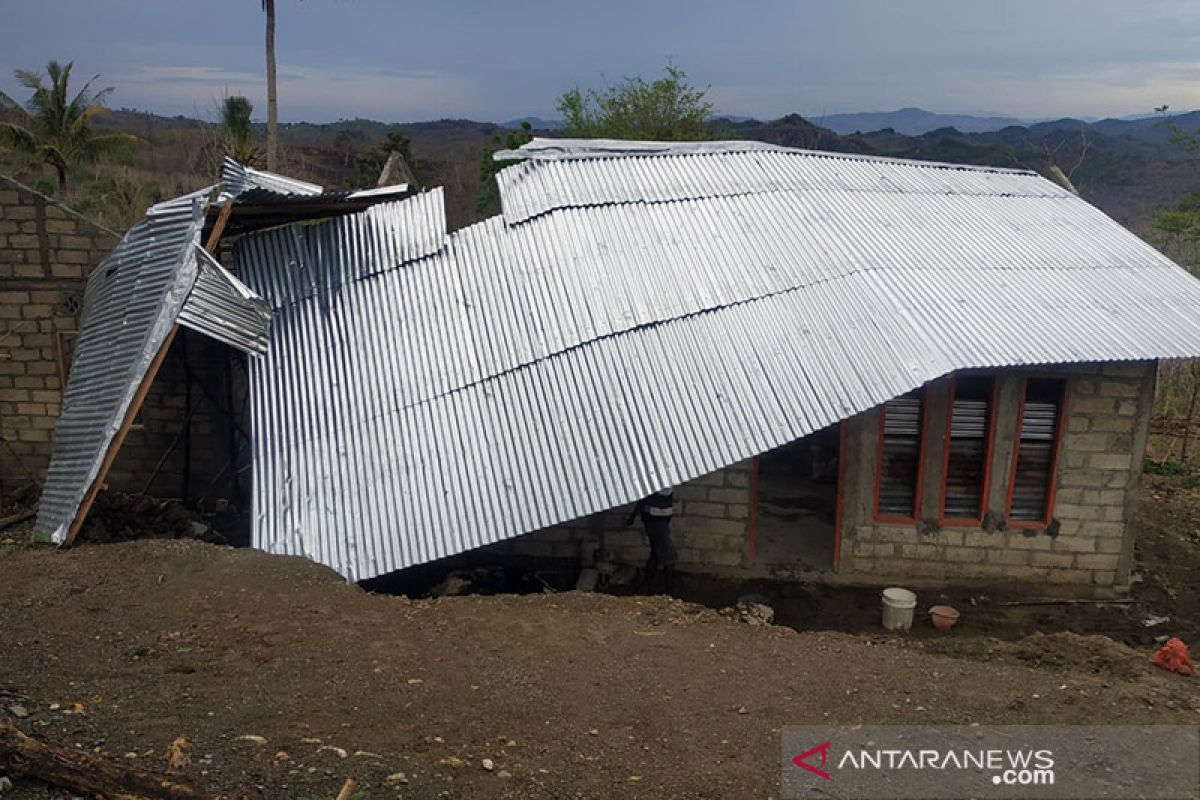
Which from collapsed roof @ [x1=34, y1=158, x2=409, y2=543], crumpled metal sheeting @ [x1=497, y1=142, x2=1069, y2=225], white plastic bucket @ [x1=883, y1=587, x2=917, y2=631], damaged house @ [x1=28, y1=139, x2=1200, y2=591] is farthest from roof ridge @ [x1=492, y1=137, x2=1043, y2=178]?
white plastic bucket @ [x1=883, y1=587, x2=917, y2=631]

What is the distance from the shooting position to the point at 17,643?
670 centimetres

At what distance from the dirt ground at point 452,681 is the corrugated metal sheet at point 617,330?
100 cm

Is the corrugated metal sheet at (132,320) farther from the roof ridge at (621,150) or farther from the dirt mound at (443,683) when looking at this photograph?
the roof ridge at (621,150)

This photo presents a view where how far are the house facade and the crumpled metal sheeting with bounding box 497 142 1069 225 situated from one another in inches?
157

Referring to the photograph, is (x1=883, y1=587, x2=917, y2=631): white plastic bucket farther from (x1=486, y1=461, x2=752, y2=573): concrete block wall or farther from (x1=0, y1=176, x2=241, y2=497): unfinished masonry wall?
(x1=0, y1=176, x2=241, y2=497): unfinished masonry wall

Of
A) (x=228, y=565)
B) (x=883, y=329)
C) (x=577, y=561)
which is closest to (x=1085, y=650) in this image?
(x=883, y=329)

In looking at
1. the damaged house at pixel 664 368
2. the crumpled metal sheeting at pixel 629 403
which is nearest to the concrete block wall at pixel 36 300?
the damaged house at pixel 664 368

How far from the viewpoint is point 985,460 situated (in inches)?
389

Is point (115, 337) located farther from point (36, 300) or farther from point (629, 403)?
point (629, 403)

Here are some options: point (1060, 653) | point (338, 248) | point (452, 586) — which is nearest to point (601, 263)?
point (338, 248)

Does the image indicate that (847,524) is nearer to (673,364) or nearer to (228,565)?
(673,364)

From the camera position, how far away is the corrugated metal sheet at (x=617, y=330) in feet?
27.9

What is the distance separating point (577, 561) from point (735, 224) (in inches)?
189

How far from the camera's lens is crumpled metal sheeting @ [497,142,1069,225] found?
11.8m
